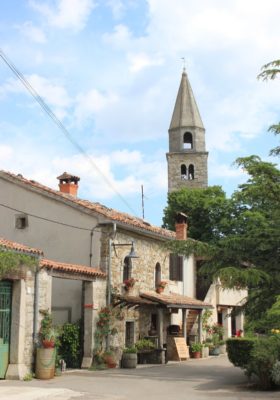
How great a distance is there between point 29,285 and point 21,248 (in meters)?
1.14

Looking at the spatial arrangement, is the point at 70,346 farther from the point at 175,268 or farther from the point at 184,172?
the point at 184,172

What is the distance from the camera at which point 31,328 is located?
16594 millimetres

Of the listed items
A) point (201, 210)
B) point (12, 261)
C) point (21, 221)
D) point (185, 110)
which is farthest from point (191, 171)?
point (12, 261)

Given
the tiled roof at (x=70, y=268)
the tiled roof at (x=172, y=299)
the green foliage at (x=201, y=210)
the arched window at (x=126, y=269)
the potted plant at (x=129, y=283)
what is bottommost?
the tiled roof at (x=172, y=299)

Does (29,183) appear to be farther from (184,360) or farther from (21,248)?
(184,360)

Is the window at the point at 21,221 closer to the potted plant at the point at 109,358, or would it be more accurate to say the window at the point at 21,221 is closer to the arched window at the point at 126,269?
the arched window at the point at 126,269

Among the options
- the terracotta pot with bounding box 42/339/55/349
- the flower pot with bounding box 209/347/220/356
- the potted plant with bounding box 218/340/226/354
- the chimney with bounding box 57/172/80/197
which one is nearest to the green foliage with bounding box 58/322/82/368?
the terracotta pot with bounding box 42/339/55/349

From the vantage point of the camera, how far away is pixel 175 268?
27.7m

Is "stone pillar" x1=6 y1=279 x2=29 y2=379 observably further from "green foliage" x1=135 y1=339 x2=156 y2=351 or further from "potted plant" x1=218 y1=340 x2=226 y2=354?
"potted plant" x1=218 y1=340 x2=226 y2=354

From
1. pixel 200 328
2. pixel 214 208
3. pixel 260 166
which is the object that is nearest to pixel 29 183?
pixel 260 166

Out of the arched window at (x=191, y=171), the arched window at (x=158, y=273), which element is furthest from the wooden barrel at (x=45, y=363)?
the arched window at (x=191, y=171)

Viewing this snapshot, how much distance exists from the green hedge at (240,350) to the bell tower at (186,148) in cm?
4775

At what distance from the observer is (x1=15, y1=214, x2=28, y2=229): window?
73.8 feet

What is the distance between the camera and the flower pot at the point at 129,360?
20.9 meters
